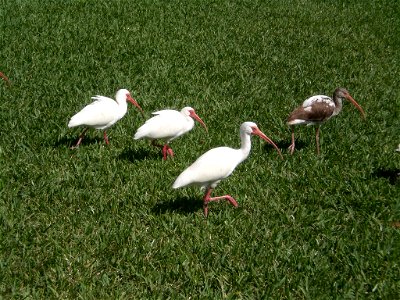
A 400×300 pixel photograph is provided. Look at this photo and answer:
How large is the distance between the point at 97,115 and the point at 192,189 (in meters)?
1.45

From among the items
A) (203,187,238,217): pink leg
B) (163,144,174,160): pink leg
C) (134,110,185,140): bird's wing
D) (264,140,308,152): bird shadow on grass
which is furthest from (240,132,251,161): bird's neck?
(264,140,308,152): bird shadow on grass

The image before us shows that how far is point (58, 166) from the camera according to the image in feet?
20.1

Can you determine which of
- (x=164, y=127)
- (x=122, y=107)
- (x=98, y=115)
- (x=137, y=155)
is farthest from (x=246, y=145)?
(x=122, y=107)

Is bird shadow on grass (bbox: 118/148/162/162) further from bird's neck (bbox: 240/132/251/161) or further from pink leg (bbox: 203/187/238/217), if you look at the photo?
bird's neck (bbox: 240/132/251/161)

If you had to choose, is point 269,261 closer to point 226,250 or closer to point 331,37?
point 226,250

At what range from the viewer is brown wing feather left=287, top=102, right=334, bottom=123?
6621 mm

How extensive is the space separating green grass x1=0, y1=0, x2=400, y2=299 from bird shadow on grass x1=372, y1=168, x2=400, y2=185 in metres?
0.02

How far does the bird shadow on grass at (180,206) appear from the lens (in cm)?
530

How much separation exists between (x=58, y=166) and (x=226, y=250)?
238 centimetres

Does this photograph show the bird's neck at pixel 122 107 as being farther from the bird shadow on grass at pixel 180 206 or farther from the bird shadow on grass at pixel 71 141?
the bird shadow on grass at pixel 180 206

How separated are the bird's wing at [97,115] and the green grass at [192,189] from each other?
1.21 feet

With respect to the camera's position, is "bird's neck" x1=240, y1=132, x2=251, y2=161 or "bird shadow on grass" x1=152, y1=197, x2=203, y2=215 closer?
"bird's neck" x1=240, y1=132, x2=251, y2=161

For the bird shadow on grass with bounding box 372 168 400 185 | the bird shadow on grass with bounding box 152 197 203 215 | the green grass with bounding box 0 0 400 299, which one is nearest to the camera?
the green grass with bounding box 0 0 400 299

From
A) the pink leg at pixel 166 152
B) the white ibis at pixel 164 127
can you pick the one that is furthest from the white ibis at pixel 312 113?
the pink leg at pixel 166 152
